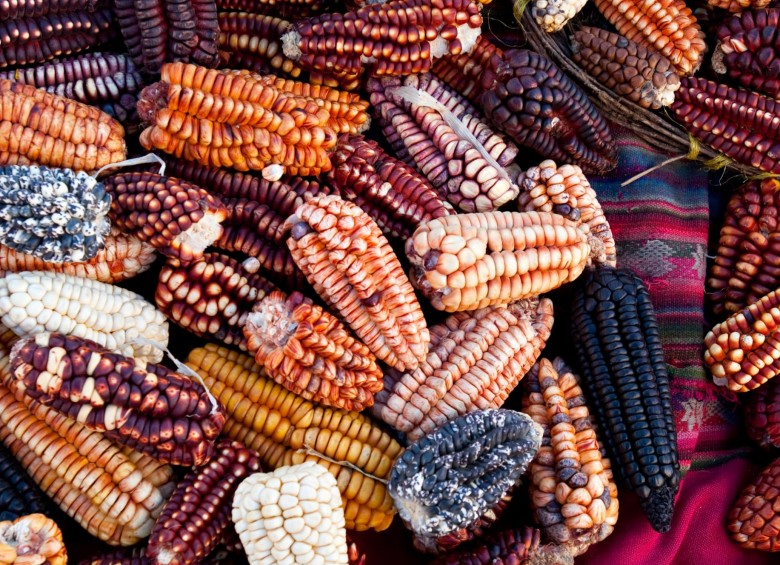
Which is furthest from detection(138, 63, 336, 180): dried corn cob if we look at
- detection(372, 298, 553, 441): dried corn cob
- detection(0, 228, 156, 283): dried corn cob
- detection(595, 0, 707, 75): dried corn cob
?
detection(595, 0, 707, 75): dried corn cob

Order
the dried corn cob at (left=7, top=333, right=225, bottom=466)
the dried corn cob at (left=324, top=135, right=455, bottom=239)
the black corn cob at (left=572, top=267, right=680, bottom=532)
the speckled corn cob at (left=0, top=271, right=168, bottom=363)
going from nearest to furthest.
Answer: the dried corn cob at (left=7, top=333, right=225, bottom=466)
the speckled corn cob at (left=0, top=271, right=168, bottom=363)
the black corn cob at (left=572, top=267, right=680, bottom=532)
the dried corn cob at (left=324, top=135, right=455, bottom=239)

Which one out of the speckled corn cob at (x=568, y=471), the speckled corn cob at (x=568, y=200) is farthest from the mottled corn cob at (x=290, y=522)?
the speckled corn cob at (x=568, y=200)

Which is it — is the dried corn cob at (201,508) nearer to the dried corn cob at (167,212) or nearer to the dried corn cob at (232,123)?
the dried corn cob at (167,212)

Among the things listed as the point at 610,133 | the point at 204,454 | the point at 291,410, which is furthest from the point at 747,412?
the point at 204,454

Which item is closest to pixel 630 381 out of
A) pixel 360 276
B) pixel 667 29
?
pixel 360 276

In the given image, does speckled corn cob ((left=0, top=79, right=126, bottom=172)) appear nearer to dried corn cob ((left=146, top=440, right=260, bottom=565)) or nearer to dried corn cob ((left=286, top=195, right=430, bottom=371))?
dried corn cob ((left=286, top=195, right=430, bottom=371))

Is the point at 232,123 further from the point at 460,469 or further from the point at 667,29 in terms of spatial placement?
the point at 667,29
